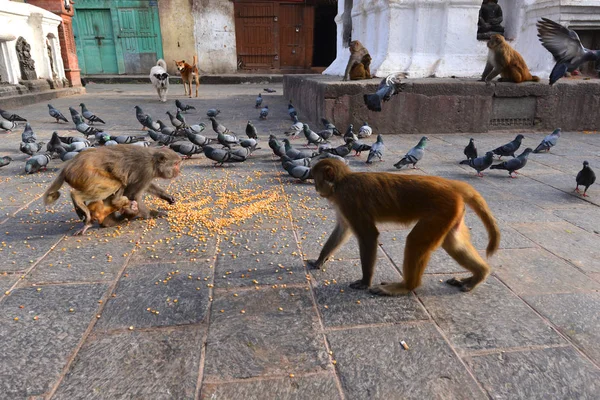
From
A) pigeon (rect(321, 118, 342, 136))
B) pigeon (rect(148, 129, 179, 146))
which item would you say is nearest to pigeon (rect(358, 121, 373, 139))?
pigeon (rect(321, 118, 342, 136))

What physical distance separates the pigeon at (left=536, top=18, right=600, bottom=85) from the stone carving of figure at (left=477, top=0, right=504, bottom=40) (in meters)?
3.71

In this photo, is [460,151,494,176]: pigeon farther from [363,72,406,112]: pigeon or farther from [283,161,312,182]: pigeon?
[363,72,406,112]: pigeon

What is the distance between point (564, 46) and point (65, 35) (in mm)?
18420

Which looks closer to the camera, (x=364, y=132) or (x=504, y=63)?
(x=364, y=132)

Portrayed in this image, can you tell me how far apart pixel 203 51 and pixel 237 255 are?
2444cm

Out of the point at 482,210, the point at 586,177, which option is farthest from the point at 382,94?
the point at 482,210

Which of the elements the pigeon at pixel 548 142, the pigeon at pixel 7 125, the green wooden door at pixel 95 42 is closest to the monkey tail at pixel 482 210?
the pigeon at pixel 548 142

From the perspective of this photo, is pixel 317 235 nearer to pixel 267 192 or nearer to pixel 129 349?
pixel 267 192

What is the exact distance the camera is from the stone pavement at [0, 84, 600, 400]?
7.70ft

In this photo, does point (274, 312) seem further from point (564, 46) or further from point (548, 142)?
point (564, 46)

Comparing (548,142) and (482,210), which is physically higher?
(482,210)

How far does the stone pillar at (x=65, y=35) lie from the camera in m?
17.6

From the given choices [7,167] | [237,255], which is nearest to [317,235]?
[237,255]

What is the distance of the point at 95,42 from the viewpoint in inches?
984
